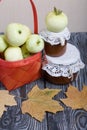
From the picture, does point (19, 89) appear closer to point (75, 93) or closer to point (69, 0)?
point (75, 93)

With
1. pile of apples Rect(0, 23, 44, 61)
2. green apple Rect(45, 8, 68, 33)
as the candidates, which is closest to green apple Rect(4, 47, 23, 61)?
pile of apples Rect(0, 23, 44, 61)

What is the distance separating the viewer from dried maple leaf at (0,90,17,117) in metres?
0.65

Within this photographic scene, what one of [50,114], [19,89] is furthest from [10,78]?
[50,114]

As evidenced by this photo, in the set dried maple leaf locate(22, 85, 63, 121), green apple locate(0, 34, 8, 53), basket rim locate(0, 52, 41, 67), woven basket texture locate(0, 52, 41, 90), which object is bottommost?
dried maple leaf locate(22, 85, 63, 121)

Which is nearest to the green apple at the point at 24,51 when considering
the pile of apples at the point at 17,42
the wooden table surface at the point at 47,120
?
the pile of apples at the point at 17,42

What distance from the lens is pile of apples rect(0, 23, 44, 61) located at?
2.13 ft

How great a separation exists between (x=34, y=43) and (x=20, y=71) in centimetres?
8

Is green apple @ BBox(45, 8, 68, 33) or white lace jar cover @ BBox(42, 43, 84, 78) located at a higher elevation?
green apple @ BBox(45, 8, 68, 33)

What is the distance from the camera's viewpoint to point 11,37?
645 mm

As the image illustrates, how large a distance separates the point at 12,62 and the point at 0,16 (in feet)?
1.78

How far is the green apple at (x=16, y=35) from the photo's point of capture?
0.65m

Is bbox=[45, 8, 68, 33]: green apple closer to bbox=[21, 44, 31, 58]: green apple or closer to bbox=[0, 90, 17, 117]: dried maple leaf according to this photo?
bbox=[21, 44, 31, 58]: green apple

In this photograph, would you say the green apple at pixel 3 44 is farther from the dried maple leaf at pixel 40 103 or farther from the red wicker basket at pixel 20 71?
the dried maple leaf at pixel 40 103

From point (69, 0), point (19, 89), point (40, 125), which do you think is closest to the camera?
point (40, 125)
